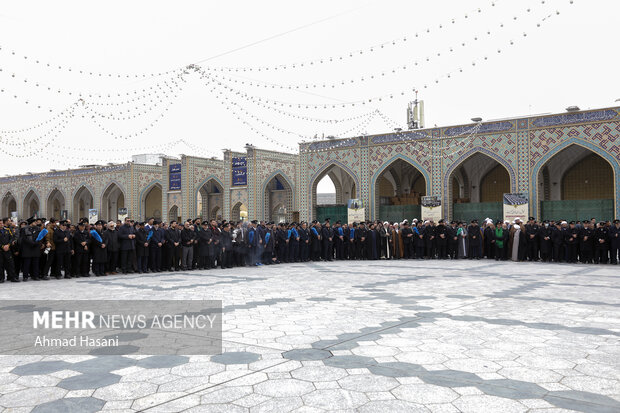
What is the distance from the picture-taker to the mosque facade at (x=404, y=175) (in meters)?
16.3

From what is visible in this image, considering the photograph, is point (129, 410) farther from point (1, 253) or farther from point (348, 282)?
point (1, 253)

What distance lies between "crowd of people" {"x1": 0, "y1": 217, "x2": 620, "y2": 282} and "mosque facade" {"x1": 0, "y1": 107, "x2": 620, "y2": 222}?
1948mm

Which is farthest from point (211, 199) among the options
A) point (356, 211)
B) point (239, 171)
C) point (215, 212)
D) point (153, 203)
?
point (356, 211)

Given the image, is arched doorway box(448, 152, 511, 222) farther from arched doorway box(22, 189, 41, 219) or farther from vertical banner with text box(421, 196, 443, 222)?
arched doorway box(22, 189, 41, 219)

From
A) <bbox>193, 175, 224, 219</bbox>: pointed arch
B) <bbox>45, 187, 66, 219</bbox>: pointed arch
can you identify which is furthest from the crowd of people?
<bbox>45, 187, 66, 219</bbox>: pointed arch

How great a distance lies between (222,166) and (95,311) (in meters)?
22.4

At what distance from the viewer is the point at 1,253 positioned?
9.15m

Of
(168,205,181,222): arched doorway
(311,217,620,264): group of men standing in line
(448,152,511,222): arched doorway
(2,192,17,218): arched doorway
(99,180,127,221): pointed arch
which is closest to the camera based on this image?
(311,217,620,264): group of men standing in line

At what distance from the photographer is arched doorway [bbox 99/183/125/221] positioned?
31.2 metres

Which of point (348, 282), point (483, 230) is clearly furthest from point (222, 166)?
point (348, 282)

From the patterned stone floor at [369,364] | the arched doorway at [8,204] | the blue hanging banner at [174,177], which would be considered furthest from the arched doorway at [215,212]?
the patterned stone floor at [369,364]

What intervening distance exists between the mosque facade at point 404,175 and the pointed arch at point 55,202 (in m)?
1.58

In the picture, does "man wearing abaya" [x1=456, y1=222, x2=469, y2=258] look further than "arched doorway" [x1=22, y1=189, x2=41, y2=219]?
No

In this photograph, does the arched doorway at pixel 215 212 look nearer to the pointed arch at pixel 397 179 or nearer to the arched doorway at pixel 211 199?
the arched doorway at pixel 211 199
